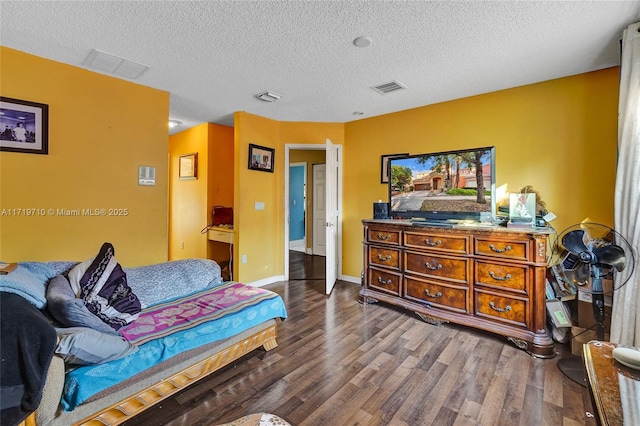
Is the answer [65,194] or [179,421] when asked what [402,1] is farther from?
[65,194]

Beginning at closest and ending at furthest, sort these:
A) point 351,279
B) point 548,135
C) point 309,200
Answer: point 548,135 → point 351,279 → point 309,200

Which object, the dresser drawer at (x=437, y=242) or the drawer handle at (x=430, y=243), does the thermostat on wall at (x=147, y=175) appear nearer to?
the dresser drawer at (x=437, y=242)

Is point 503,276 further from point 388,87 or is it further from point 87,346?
point 87,346

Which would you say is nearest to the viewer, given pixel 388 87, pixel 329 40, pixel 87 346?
pixel 87 346

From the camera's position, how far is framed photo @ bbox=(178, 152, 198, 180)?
15.3 ft

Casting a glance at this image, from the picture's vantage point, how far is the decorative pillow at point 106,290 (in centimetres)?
170

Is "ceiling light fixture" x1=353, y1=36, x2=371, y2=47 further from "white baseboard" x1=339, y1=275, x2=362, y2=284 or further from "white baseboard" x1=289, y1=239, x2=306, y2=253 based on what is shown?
"white baseboard" x1=289, y1=239, x2=306, y2=253

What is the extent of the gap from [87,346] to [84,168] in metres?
2.05

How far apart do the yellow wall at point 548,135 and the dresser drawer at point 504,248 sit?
750mm

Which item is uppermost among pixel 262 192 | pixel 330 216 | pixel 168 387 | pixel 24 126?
pixel 24 126

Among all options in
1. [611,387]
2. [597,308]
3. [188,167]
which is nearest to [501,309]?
[597,308]

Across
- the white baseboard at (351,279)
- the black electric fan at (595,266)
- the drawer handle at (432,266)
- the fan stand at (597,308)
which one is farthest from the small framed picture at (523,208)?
the white baseboard at (351,279)

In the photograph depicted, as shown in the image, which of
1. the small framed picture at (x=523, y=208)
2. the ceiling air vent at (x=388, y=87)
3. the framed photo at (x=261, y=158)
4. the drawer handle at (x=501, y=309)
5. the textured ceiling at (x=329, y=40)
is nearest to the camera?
the textured ceiling at (x=329, y=40)

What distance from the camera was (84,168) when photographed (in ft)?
8.64
